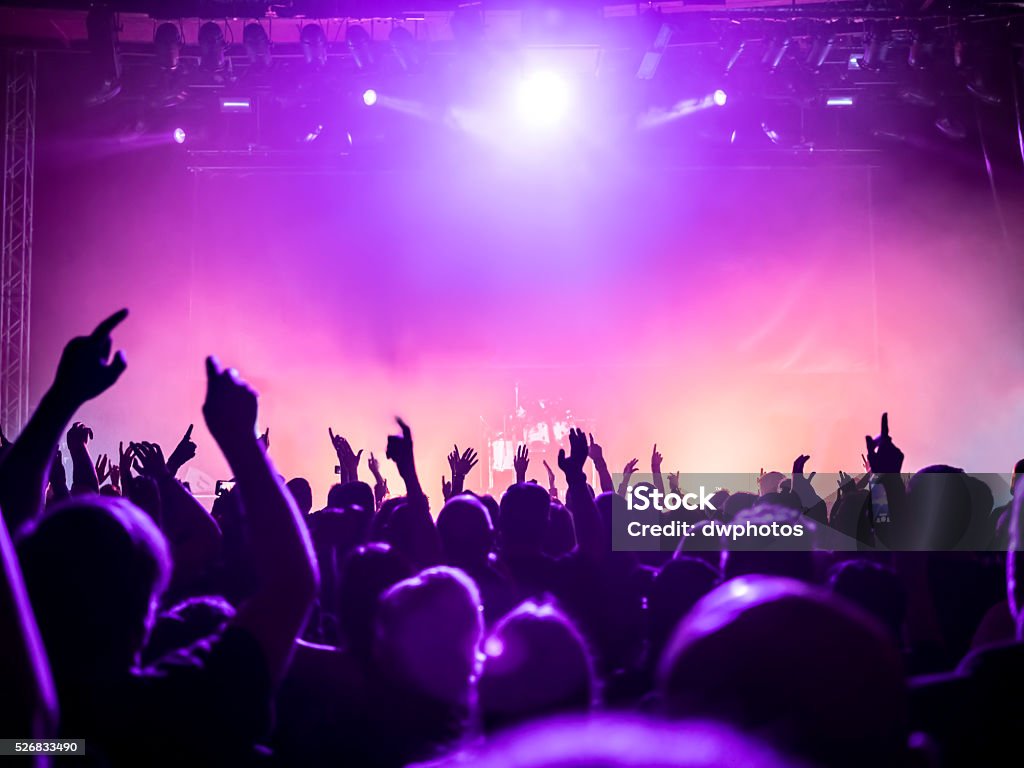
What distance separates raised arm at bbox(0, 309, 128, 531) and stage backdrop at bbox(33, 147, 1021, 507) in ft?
32.4

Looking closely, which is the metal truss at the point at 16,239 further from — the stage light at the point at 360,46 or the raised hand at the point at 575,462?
the raised hand at the point at 575,462

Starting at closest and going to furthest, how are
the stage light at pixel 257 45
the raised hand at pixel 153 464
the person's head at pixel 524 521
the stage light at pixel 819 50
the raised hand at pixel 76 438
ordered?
the person's head at pixel 524 521
the raised hand at pixel 153 464
the raised hand at pixel 76 438
the stage light at pixel 257 45
the stage light at pixel 819 50

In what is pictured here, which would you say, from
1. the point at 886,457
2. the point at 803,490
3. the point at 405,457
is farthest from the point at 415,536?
the point at 803,490

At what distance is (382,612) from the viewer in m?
1.66

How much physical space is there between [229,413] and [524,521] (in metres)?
1.62

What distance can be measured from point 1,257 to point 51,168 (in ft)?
6.36

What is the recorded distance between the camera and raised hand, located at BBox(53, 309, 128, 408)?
1647 millimetres

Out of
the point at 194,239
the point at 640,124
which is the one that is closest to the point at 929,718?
the point at 640,124

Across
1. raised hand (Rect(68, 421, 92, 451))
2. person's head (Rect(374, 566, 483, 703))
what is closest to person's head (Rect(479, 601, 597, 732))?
person's head (Rect(374, 566, 483, 703))

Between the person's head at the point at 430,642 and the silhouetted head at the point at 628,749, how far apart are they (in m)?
0.93

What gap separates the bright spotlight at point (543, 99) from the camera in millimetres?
9258

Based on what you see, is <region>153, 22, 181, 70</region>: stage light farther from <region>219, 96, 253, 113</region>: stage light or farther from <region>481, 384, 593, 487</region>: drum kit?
<region>481, 384, 593, 487</region>: drum kit

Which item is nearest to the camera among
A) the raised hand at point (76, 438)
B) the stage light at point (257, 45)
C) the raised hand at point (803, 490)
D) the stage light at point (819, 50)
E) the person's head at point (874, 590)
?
the person's head at point (874, 590)

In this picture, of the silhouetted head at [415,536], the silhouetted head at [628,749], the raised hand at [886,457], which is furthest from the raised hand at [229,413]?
the raised hand at [886,457]
